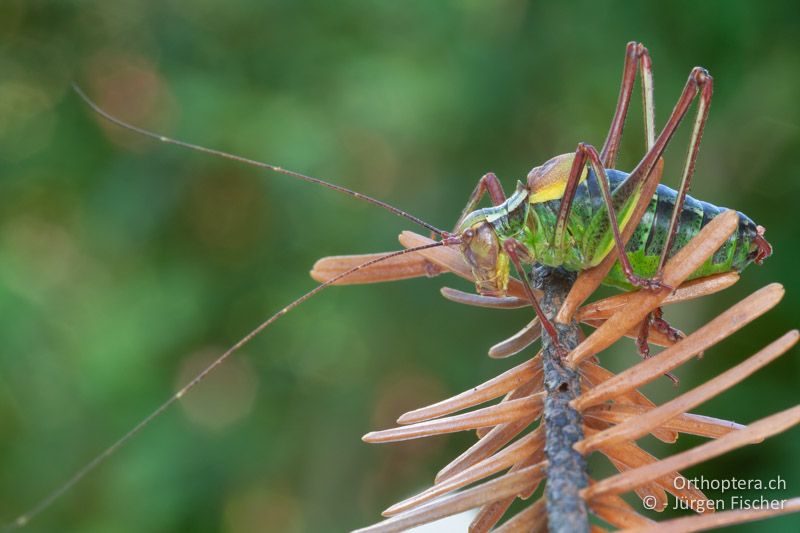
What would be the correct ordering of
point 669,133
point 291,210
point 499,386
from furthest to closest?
point 291,210, point 669,133, point 499,386

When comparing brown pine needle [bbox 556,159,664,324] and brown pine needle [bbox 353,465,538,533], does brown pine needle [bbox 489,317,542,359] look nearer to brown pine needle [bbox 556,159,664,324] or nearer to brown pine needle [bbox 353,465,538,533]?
brown pine needle [bbox 556,159,664,324]

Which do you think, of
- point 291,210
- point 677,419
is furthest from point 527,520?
point 291,210

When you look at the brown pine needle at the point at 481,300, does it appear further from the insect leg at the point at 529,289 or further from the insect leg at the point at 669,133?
the insect leg at the point at 669,133

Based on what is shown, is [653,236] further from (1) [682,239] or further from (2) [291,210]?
(2) [291,210]

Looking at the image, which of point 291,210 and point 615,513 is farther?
point 291,210

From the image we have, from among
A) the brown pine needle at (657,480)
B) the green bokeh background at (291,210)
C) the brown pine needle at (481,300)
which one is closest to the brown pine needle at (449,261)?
the brown pine needle at (481,300)

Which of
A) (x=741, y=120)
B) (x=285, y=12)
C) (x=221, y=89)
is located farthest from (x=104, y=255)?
(x=741, y=120)
